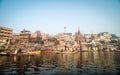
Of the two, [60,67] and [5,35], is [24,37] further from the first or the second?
[60,67]

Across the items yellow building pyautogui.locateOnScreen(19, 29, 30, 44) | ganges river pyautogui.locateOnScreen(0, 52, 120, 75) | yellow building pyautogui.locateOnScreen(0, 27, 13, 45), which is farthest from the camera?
yellow building pyautogui.locateOnScreen(19, 29, 30, 44)

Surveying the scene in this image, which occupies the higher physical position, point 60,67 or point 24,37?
point 24,37

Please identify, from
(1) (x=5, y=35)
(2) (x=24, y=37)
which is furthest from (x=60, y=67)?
(2) (x=24, y=37)

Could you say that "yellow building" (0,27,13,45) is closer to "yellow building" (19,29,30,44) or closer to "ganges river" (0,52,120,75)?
"yellow building" (19,29,30,44)

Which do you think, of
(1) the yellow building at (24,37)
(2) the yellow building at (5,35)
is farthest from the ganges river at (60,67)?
(1) the yellow building at (24,37)

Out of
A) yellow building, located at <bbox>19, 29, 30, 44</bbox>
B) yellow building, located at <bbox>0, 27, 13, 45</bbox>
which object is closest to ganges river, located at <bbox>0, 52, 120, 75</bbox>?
yellow building, located at <bbox>0, 27, 13, 45</bbox>

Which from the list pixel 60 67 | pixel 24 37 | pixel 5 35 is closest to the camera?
pixel 60 67

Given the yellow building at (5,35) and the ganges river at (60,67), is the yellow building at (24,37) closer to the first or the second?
the yellow building at (5,35)

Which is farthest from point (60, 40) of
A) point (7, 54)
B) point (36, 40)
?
point (7, 54)

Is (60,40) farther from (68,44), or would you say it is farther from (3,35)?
(3,35)

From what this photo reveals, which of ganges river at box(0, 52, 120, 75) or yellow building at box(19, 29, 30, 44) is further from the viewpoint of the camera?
yellow building at box(19, 29, 30, 44)

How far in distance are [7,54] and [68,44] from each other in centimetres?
4073

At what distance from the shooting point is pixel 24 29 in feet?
234

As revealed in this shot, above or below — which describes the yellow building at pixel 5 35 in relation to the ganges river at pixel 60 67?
above
